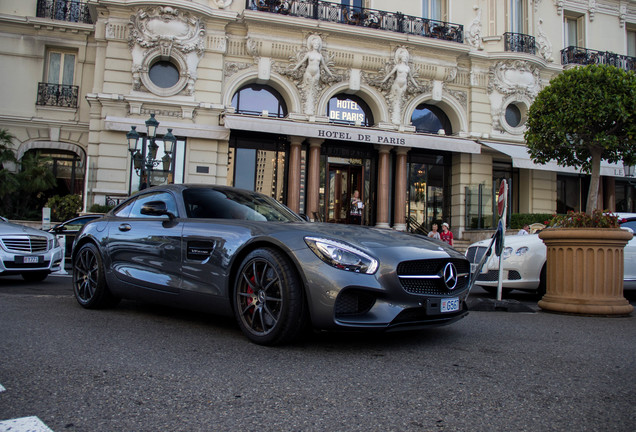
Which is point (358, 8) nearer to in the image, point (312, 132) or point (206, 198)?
point (312, 132)

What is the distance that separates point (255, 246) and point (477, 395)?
2.06 meters

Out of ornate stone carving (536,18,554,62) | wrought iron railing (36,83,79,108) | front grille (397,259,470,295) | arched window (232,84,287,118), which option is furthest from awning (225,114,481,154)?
front grille (397,259,470,295)

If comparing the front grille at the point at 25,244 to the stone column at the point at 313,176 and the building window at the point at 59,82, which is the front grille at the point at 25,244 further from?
the building window at the point at 59,82

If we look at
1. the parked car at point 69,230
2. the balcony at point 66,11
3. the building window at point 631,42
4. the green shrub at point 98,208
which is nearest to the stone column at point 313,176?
the green shrub at point 98,208

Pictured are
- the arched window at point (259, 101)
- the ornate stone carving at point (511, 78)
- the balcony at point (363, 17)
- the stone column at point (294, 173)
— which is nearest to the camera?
the balcony at point (363, 17)

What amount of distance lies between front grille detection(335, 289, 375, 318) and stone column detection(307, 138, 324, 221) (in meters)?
16.2

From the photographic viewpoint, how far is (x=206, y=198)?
5016 mm

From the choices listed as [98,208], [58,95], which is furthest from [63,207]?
[58,95]

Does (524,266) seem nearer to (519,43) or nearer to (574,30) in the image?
(519,43)

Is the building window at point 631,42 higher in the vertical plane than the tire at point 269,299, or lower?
higher

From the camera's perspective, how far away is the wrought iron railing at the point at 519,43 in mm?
22031

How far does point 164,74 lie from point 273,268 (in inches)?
665

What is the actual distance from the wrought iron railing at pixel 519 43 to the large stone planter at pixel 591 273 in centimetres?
1779

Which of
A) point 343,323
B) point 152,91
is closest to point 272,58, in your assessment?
point 152,91
